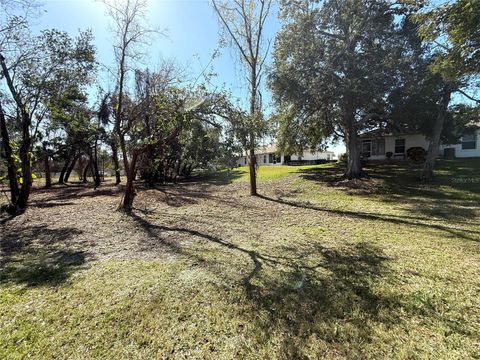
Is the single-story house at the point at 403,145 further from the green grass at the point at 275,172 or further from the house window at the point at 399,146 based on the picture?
the green grass at the point at 275,172

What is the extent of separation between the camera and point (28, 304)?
122 inches

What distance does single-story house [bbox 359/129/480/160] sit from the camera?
20.8m

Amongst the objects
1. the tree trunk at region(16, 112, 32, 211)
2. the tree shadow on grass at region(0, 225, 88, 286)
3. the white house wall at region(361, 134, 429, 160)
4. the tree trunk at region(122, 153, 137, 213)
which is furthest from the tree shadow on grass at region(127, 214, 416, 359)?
the white house wall at region(361, 134, 429, 160)

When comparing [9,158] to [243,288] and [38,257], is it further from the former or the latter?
[243,288]

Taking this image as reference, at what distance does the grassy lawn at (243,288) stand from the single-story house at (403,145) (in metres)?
18.1

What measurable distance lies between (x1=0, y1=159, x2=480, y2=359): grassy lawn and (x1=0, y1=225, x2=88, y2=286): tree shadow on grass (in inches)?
1.4

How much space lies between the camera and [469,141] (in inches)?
825

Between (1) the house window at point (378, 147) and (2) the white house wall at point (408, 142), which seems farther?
(1) the house window at point (378, 147)

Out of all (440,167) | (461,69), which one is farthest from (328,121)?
(461,69)

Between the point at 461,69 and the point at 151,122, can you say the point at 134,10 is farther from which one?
the point at 461,69

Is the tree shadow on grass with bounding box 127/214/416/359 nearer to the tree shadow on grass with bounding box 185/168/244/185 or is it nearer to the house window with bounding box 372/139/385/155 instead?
the tree shadow on grass with bounding box 185/168/244/185

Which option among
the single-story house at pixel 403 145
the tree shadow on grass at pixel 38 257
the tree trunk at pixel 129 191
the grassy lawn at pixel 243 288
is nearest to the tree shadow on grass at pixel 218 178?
the tree trunk at pixel 129 191

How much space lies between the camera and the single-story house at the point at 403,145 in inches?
819

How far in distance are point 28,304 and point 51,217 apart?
585cm
